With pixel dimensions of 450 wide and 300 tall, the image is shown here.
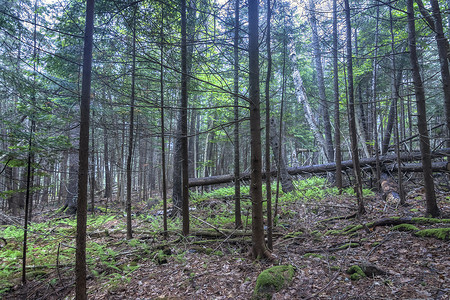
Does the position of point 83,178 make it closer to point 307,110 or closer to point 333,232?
point 333,232

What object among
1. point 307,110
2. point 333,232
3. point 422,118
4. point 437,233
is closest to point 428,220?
point 437,233

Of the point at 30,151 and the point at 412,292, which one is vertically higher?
the point at 30,151

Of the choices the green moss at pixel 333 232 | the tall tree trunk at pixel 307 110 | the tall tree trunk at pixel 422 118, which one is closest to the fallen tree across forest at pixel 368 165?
the tall tree trunk at pixel 307 110

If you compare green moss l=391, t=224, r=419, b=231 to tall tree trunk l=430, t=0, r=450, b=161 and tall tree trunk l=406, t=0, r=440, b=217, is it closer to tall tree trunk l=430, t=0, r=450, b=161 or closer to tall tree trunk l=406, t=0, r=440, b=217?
tall tree trunk l=406, t=0, r=440, b=217

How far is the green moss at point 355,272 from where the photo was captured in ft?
13.0

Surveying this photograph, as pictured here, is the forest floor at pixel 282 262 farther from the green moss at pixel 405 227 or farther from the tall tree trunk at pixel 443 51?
the tall tree trunk at pixel 443 51

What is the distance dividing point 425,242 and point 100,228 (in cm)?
1024

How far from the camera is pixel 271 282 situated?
156 inches

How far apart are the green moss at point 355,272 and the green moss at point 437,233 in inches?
76.7

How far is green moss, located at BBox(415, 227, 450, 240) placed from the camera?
15.0ft

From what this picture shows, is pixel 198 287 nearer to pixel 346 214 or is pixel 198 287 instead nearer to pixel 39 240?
pixel 346 214

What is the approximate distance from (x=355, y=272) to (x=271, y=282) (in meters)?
1.50

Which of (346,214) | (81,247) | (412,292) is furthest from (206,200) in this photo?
(412,292)

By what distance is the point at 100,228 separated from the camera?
30.9ft
